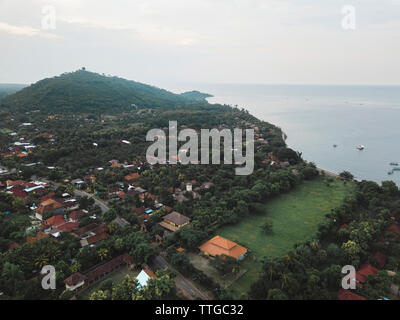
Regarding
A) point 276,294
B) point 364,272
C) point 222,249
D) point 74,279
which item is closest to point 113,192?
point 74,279

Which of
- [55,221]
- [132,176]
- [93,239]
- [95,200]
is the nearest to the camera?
[93,239]

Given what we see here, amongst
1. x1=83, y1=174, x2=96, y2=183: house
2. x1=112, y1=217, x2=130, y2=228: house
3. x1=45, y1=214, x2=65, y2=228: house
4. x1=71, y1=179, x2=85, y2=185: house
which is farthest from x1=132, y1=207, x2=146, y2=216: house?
x1=71, y1=179, x2=85, y2=185: house

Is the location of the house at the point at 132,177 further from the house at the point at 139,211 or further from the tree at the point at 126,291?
the tree at the point at 126,291

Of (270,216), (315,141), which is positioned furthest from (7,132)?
(315,141)

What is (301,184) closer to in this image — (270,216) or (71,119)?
(270,216)

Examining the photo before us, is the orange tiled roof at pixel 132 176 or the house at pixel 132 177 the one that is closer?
the house at pixel 132 177

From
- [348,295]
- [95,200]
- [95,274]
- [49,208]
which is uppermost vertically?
[49,208]

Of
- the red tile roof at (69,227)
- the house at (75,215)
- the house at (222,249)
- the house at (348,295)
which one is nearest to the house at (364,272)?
the house at (348,295)

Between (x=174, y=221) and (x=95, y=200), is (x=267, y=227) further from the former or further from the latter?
(x=95, y=200)
